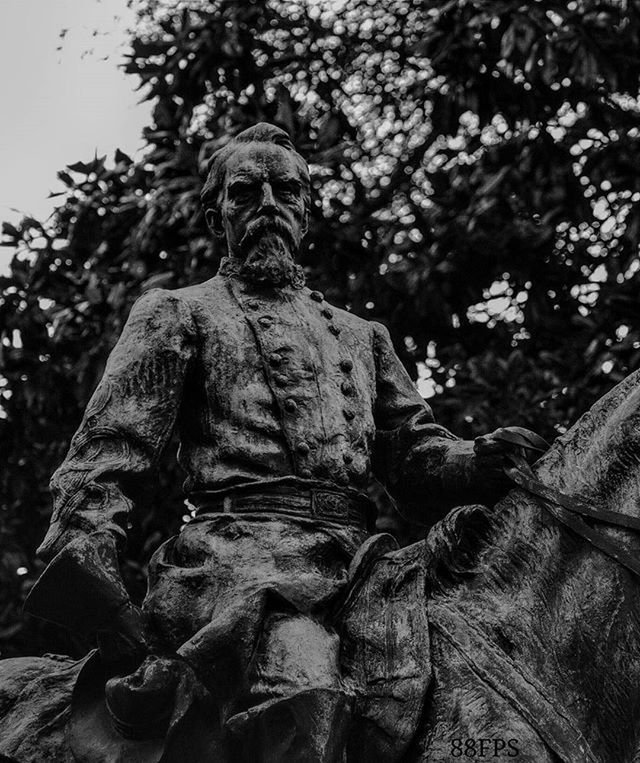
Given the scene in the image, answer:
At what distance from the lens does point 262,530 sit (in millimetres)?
5195

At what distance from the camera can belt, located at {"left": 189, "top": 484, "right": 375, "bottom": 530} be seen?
207 inches

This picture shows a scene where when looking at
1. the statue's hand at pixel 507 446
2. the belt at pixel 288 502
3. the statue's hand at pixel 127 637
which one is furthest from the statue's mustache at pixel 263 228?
the statue's hand at pixel 127 637

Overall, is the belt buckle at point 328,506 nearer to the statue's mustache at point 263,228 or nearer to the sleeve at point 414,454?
the sleeve at point 414,454

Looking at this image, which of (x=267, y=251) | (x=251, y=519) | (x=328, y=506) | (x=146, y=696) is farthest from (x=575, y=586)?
(x=267, y=251)

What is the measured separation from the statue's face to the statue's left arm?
1.44 ft

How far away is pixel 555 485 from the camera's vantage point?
4.82 meters

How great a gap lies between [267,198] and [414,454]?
3.07ft

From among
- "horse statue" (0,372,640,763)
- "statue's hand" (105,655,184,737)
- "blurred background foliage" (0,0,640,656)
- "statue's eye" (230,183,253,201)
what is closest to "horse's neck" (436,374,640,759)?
"horse statue" (0,372,640,763)

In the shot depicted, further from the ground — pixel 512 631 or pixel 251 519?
pixel 251 519

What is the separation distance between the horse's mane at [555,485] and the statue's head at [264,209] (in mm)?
1265

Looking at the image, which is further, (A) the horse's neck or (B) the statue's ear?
(B) the statue's ear

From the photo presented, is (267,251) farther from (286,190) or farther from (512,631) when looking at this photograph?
(512,631)

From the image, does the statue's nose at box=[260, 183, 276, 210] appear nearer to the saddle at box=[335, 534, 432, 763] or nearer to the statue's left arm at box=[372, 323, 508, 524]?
the statue's left arm at box=[372, 323, 508, 524]

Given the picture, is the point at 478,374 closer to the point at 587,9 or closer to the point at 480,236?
the point at 480,236
